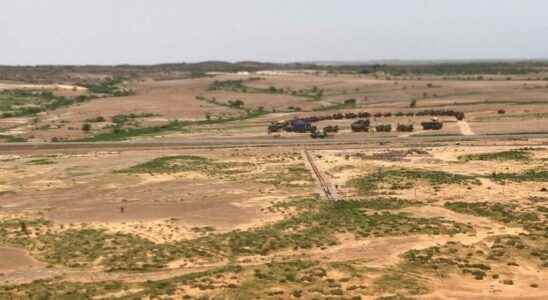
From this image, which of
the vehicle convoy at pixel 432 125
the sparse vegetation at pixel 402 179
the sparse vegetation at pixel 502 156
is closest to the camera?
the sparse vegetation at pixel 402 179

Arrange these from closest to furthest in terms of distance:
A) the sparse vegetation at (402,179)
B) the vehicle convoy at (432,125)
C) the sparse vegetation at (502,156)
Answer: the sparse vegetation at (402,179), the sparse vegetation at (502,156), the vehicle convoy at (432,125)

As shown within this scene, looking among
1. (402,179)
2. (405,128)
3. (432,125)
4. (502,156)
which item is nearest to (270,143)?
(405,128)

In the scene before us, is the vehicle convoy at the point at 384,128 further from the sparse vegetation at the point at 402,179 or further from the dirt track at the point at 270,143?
the sparse vegetation at the point at 402,179

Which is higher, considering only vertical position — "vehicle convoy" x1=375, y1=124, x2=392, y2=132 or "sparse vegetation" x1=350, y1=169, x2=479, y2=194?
"vehicle convoy" x1=375, y1=124, x2=392, y2=132

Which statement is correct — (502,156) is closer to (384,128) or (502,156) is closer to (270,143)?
(384,128)

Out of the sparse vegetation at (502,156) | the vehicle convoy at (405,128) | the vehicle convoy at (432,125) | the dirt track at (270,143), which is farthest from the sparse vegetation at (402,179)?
the vehicle convoy at (432,125)

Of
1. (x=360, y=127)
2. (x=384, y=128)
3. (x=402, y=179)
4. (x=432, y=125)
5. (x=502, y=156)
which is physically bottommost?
(x=402, y=179)

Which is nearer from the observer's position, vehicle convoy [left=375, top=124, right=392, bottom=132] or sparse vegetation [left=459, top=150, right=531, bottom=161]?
sparse vegetation [left=459, top=150, right=531, bottom=161]

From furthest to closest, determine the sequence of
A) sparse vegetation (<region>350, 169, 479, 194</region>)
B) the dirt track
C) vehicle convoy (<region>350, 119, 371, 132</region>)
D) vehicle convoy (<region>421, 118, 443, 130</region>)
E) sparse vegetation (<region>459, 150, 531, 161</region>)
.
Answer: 1. vehicle convoy (<region>350, 119, 371, 132</region>)
2. vehicle convoy (<region>421, 118, 443, 130</region>)
3. the dirt track
4. sparse vegetation (<region>459, 150, 531, 161</region>)
5. sparse vegetation (<region>350, 169, 479, 194</region>)

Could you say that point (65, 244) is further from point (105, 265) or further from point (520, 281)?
point (520, 281)

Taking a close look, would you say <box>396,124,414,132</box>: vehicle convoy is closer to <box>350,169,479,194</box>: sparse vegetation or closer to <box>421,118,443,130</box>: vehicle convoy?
<box>421,118,443,130</box>: vehicle convoy

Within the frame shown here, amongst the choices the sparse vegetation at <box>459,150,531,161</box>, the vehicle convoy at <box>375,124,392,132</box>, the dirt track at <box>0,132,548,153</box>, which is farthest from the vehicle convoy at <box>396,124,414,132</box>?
the sparse vegetation at <box>459,150,531,161</box>
